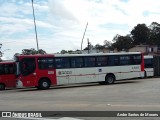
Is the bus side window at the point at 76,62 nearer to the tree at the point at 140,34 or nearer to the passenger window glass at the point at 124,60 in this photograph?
the passenger window glass at the point at 124,60

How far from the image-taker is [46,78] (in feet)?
97.4

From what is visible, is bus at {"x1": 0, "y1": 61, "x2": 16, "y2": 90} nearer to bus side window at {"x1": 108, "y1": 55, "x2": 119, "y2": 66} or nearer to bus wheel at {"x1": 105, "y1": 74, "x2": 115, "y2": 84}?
bus wheel at {"x1": 105, "y1": 74, "x2": 115, "y2": 84}

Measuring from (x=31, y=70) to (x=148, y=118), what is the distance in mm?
18551

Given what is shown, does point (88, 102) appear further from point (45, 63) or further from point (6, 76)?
point (6, 76)

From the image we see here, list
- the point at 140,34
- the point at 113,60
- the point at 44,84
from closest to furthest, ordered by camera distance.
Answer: the point at 44,84 < the point at 113,60 < the point at 140,34

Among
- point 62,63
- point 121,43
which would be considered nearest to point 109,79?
point 62,63

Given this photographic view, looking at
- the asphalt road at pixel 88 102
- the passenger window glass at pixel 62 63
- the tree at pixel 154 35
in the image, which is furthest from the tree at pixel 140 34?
the asphalt road at pixel 88 102

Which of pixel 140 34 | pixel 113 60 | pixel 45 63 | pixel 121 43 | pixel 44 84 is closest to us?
pixel 44 84

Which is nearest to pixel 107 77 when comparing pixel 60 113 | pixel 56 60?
pixel 56 60

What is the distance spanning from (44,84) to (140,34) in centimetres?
9355

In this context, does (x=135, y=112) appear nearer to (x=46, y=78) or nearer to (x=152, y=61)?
(x=46, y=78)

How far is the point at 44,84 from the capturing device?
29469mm

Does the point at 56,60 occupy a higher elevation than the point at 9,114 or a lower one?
higher

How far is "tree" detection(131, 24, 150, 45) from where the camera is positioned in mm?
119812
